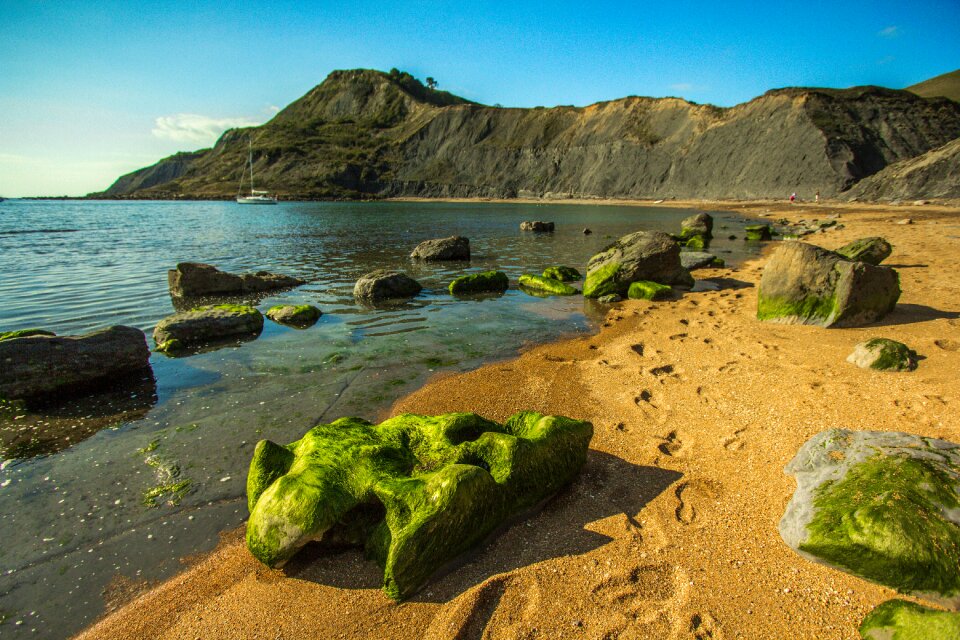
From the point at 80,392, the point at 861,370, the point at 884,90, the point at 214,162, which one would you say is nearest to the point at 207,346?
the point at 80,392

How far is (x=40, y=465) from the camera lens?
5641mm

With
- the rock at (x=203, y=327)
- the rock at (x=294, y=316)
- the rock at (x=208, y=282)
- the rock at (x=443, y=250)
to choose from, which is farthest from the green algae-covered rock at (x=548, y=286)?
the rock at (x=208, y=282)

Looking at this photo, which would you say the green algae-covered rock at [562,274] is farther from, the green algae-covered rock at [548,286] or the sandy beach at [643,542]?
the sandy beach at [643,542]

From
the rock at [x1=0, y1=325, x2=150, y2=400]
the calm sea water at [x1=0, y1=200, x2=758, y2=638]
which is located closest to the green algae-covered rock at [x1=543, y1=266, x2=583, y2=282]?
the calm sea water at [x1=0, y1=200, x2=758, y2=638]

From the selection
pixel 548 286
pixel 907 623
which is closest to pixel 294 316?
pixel 548 286

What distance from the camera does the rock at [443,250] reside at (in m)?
22.5

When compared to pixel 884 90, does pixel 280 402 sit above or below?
below

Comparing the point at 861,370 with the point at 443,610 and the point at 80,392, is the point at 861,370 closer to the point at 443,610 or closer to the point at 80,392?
the point at 443,610

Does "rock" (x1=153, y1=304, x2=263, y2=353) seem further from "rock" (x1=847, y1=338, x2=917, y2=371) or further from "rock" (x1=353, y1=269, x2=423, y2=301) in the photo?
"rock" (x1=847, y1=338, x2=917, y2=371)

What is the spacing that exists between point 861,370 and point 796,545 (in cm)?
464

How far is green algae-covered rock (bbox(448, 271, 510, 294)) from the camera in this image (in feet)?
50.8

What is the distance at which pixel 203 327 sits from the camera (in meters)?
10.3

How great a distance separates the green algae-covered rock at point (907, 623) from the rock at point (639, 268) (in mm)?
11708

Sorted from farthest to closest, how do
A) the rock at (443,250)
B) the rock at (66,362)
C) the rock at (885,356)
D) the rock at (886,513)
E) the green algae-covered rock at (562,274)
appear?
the rock at (443,250) → the green algae-covered rock at (562,274) → the rock at (66,362) → the rock at (885,356) → the rock at (886,513)
